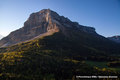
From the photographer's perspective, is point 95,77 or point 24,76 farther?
point 95,77

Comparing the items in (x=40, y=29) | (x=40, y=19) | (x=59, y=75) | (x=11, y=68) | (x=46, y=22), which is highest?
(x=40, y=19)

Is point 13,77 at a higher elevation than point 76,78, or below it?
higher

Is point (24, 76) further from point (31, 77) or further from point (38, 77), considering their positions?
point (38, 77)

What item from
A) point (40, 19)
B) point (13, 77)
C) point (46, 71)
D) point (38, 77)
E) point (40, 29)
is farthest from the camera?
point (40, 19)

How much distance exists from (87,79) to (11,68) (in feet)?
103

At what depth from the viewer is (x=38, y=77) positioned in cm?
2878

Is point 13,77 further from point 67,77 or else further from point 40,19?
point 40,19

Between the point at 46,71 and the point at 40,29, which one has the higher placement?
the point at 40,29

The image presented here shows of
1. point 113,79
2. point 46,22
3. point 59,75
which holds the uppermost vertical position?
point 46,22

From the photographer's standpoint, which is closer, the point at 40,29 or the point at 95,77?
the point at 95,77

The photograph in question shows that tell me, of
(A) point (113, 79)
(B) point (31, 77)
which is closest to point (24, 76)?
(B) point (31, 77)

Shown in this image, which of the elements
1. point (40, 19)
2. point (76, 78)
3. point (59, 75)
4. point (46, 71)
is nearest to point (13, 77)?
point (46, 71)

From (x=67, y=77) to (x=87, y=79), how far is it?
26.2ft

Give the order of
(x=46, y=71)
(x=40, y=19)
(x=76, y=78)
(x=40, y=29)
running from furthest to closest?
(x=40, y=19), (x=40, y=29), (x=46, y=71), (x=76, y=78)
